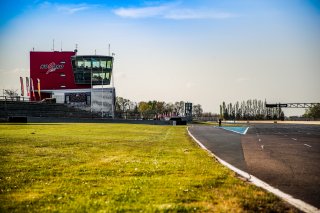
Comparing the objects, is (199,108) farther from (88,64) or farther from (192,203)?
(192,203)

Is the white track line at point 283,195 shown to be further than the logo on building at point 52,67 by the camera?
No

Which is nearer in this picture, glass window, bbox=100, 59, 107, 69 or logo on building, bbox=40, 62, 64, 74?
glass window, bbox=100, 59, 107, 69

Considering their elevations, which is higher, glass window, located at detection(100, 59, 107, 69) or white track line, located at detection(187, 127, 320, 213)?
glass window, located at detection(100, 59, 107, 69)

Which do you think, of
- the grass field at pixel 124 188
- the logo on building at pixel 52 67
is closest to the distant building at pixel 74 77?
the logo on building at pixel 52 67

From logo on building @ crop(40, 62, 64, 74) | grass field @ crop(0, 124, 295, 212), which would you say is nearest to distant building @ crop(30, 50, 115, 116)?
logo on building @ crop(40, 62, 64, 74)

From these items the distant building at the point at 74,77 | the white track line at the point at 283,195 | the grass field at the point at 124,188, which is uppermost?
the distant building at the point at 74,77

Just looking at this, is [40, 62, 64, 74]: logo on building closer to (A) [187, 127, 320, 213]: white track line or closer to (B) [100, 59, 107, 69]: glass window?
(B) [100, 59, 107, 69]: glass window

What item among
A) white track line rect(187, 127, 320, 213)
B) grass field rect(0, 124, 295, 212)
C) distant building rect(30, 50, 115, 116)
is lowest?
white track line rect(187, 127, 320, 213)

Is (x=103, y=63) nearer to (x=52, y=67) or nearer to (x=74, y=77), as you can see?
(x=74, y=77)

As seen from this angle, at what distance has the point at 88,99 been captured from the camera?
88875 millimetres

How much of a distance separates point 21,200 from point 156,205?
2653mm

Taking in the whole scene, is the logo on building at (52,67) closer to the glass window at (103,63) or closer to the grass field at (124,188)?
the glass window at (103,63)

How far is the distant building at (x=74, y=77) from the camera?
89.1 metres

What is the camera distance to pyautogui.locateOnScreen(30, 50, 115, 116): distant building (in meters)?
89.1
